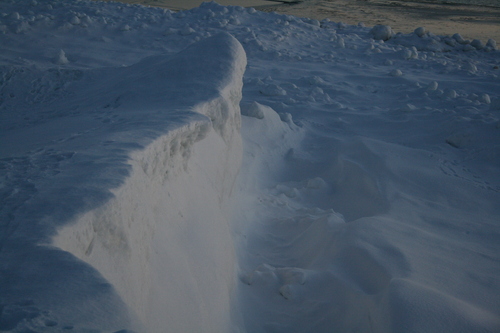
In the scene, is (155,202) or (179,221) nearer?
(155,202)

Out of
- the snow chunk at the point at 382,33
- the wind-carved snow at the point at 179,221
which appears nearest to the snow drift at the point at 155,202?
the wind-carved snow at the point at 179,221

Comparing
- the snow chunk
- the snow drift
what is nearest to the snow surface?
the snow drift

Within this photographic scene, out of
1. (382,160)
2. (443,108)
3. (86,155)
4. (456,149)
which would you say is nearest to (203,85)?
(86,155)

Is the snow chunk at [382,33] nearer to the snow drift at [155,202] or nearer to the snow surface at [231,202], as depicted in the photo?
the snow surface at [231,202]

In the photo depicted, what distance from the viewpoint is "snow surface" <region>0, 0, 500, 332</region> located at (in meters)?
1.07

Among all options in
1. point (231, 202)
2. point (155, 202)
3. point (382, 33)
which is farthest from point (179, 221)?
point (382, 33)

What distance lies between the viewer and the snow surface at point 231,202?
107 cm

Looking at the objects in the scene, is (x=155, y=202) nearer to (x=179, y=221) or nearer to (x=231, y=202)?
(x=179, y=221)

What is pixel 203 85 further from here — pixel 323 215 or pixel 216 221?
pixel 323 215

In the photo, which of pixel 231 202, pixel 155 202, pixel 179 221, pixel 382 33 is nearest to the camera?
pixel 155 202

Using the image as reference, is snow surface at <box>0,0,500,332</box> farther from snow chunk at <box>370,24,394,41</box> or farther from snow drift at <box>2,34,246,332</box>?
snow chunk at <box>370,24,394,41</box>

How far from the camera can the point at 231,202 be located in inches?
104

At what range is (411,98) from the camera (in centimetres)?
540

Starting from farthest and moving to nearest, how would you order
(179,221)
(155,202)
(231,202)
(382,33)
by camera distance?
1. (382,33)
2. (231,202)
3. (179,221)
4. (155,202)
